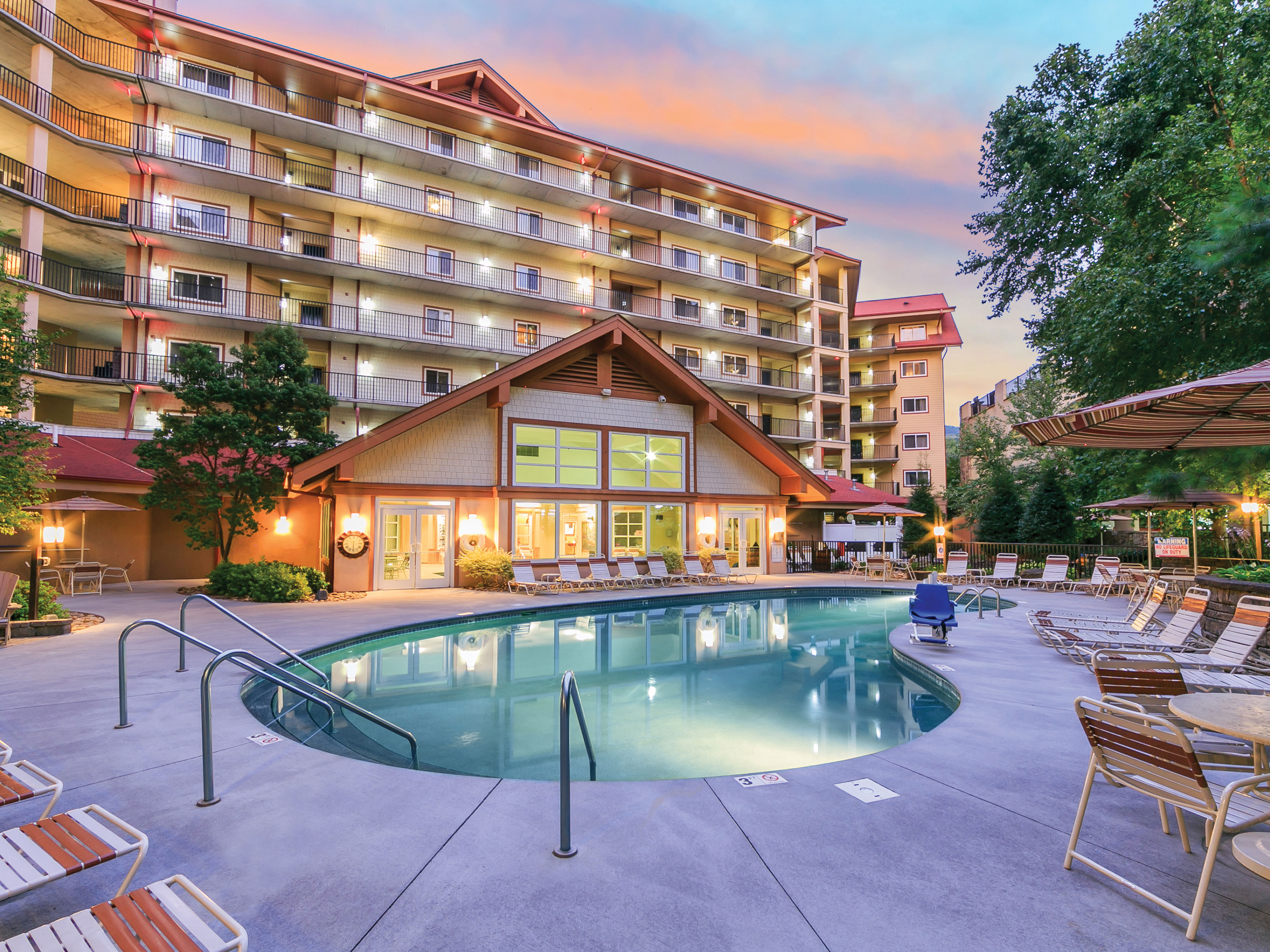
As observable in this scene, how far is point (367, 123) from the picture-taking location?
2375 centimetres

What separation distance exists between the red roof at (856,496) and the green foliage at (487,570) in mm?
11695

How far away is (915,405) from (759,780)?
1511 inches

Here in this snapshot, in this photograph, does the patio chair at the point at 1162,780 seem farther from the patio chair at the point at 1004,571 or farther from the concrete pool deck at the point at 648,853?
the patio chair at the point at 1004,571

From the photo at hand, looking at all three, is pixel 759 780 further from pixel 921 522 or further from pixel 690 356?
pixel 921 522

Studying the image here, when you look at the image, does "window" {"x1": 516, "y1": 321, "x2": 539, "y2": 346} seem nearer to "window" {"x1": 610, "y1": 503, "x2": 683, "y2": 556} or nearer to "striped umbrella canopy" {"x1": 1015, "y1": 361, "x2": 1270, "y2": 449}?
"window" {"x1": 610, "y1": 503, "x2": 683, "y2": 556}

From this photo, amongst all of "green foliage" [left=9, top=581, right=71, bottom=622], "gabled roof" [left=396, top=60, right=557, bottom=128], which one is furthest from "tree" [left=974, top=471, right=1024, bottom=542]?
"green foliage" [left=9, top=581, right=71, bottom=622]

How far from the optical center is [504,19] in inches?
2918

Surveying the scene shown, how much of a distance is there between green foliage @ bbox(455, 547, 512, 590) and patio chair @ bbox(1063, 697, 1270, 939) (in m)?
14.8

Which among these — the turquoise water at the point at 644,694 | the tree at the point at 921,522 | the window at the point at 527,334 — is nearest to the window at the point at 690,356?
the window at the point at 527,334

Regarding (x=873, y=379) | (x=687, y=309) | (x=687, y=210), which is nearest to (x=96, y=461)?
(x=687, y=309)

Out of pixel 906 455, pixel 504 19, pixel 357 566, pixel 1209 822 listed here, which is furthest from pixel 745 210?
pixel 504 19

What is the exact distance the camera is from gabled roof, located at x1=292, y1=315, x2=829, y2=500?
51.3 ft

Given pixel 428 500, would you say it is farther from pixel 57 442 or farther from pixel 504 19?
pixel 504 19

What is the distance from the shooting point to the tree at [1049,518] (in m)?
23.4
